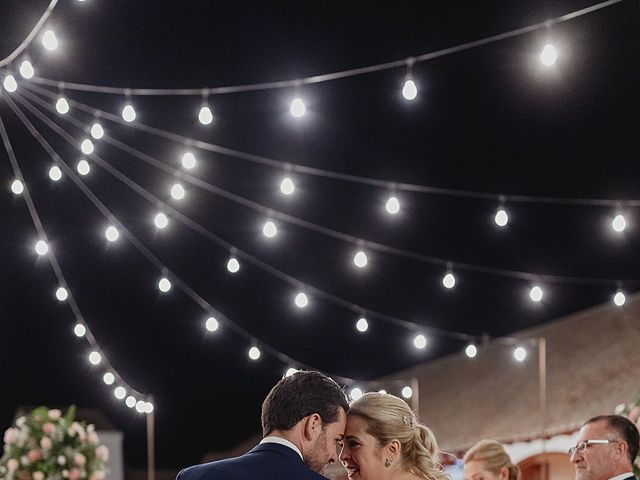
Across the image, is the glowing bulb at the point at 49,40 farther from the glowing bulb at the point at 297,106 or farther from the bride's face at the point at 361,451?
the bride's face at the point at 361,451

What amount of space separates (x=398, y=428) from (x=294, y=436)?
0.48m

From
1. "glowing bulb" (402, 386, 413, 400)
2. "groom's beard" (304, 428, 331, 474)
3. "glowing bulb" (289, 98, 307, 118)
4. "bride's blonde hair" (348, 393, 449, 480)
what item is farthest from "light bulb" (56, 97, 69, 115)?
"glowing bulb" (402, 386, 413, 400)

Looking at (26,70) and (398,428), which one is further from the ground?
(26,70)

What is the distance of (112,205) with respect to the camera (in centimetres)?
818

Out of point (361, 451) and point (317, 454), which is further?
point (361, 451)

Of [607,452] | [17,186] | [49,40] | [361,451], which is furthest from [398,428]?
[17,186]

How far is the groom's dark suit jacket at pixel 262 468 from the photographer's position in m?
2.84

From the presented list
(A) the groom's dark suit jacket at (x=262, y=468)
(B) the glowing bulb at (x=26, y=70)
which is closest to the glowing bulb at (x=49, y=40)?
(B) the glowing bulb at (x=26, y=70)

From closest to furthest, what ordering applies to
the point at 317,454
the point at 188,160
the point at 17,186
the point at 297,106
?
the point at 317,454
the point at 297,106
the point at 188,160
the point at 17,186

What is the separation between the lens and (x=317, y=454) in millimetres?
3002

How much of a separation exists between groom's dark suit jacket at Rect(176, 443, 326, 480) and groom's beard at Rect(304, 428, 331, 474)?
0.21 feet

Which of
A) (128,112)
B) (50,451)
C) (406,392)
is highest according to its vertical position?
(406,392)

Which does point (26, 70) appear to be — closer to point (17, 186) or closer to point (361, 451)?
point (17, 186)

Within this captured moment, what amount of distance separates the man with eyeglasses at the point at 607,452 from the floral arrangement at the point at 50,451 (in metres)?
2.92
